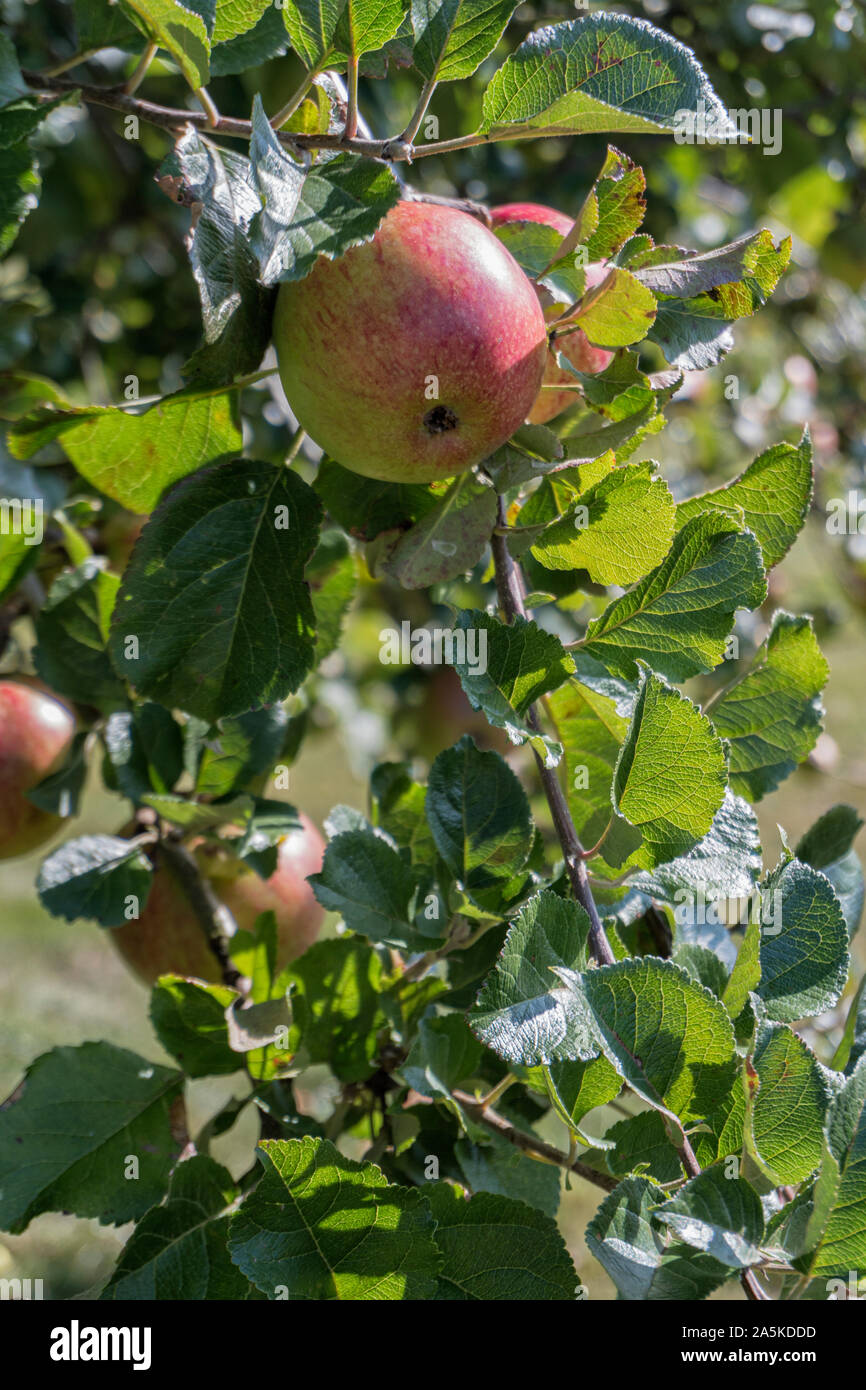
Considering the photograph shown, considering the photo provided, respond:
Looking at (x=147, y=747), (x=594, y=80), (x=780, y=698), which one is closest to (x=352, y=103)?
(x=594, y=80)

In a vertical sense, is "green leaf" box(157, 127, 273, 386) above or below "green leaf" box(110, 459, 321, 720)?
above

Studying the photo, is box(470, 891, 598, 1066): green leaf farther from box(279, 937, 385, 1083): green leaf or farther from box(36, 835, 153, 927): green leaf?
box(36, 835, 153, 927): green leaf

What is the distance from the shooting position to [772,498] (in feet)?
2.62

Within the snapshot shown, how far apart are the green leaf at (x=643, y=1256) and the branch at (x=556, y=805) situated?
129 millimetres

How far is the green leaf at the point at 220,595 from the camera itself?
0.81 m

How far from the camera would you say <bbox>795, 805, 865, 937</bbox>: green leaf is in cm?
89

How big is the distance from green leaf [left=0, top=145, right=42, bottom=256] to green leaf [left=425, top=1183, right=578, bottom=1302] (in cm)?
71

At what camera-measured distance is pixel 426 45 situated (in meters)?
0.73

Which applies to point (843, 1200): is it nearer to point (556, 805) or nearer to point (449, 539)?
point (556, 805)

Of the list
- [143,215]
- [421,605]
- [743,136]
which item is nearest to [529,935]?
[743,136]

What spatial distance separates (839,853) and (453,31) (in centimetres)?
60

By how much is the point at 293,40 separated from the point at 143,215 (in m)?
1.38

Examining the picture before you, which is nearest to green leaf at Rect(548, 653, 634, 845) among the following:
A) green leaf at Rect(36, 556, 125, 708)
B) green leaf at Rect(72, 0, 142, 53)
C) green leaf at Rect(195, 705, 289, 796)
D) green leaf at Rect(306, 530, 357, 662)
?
green leaf at Rect(306, 530, 357, 662)
